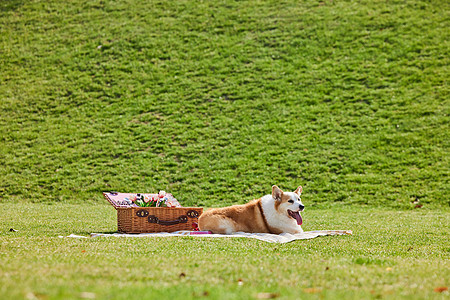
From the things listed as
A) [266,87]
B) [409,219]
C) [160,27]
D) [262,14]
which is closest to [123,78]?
[160,27]

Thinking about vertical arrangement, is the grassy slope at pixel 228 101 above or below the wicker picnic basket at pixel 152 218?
above

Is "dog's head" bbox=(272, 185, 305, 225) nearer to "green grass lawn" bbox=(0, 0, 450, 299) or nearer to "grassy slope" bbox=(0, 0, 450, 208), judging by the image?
"green grass lawn" bbox=(0, 0, 450, 299)

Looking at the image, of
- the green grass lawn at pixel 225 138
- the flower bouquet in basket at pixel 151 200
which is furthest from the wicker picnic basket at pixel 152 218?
the green grass lawn at pixel 225 138

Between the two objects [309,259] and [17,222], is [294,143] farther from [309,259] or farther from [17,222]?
[309,259]

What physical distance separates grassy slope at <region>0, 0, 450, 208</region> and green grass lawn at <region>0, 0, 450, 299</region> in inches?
3.5

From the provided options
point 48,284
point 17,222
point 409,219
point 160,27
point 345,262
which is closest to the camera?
point 48,284

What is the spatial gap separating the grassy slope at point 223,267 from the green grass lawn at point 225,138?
0.11 feet

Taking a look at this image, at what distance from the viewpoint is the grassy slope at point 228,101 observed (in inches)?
671

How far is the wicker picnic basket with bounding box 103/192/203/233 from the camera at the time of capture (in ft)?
27.5

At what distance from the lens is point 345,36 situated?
24.8m

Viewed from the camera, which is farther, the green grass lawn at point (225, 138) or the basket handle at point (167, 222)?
the basket handle at point (167, 222)

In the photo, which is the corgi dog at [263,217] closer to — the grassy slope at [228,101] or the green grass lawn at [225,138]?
the green grass lawn at [225,138]

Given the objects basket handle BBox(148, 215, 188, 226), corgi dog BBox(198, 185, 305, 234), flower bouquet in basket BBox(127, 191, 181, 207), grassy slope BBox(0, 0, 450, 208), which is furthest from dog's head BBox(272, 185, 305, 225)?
grassy slope BBox(0, 0, 450, 208)

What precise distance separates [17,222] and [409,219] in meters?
10.1
